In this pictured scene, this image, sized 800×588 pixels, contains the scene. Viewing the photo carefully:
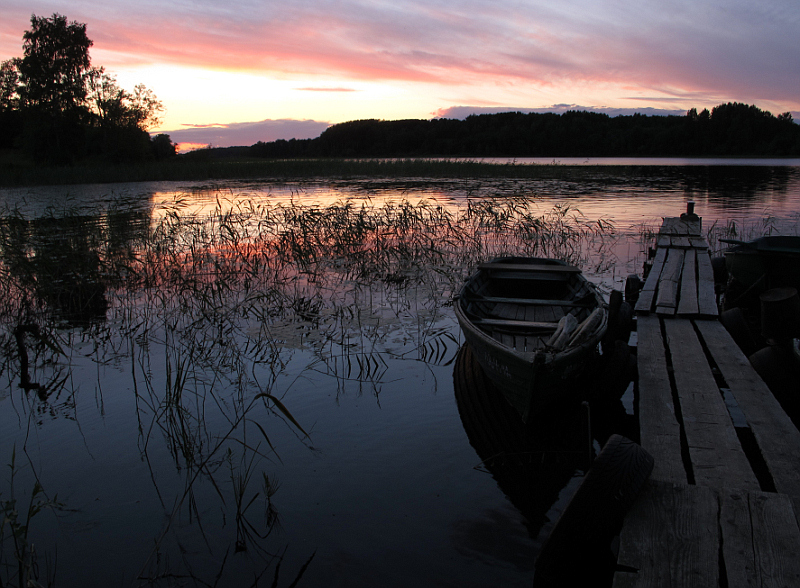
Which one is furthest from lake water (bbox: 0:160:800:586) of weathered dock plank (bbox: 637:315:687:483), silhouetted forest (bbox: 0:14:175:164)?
silhouetted forest (bbox: 0:14:175:164)

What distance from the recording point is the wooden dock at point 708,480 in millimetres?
2352

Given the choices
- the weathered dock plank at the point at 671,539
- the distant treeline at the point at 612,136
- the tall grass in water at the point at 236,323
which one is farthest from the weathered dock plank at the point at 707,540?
the distant treeline at the point at 612,136

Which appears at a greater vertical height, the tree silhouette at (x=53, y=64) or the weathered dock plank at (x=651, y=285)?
the tree silhouette at (x=53, y=64)

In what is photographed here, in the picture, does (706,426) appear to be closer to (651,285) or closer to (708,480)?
(708,480)

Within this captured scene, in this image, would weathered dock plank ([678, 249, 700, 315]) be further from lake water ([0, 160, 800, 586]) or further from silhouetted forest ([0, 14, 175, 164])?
silhouetted forest ([0, 14, 175, 164])

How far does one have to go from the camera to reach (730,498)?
8.86 feet

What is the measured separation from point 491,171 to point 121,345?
30.6 metres

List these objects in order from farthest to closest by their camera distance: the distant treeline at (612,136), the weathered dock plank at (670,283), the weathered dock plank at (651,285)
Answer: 1. the distant treeline at (612,136)
2. the weathered dock plank at (651,285)
3. the weathered dock plank at (670,283)

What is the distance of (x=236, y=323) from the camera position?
7.32 metres

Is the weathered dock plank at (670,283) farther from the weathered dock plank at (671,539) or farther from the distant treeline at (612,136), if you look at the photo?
the distant treeline at (612,136)

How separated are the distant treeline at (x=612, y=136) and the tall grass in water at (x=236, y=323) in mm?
76015

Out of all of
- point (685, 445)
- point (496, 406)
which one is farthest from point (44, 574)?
point (685, 445)

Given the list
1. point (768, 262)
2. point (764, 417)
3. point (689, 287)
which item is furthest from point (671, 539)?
point (768, 262)

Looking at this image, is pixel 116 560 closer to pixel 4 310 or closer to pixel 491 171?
pixel 4 310
